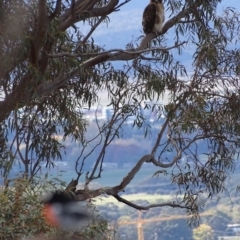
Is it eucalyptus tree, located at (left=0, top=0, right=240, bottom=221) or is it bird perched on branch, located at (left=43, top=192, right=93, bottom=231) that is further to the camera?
eucalyptus tree, located at (left=0, top=0, right=240, bottom=221)

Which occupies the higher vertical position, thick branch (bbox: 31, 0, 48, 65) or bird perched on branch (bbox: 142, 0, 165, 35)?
bird perched on branch (bbox: 142, 0, 165, 35)

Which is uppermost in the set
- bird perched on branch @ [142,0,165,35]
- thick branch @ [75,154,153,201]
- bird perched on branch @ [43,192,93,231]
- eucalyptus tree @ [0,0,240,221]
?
bird perched on branch @ [142,0,165,35]

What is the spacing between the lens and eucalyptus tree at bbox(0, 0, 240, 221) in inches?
290

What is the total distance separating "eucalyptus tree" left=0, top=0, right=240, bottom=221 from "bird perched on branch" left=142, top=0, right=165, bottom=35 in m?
0.07

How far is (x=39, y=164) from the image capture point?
7.42 meters

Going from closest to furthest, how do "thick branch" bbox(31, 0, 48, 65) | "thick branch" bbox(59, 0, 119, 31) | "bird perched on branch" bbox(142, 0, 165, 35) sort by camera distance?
1. "thick branch" bbox(31, 0, 48, 65)
2. "thick branch" bbox(59, 0, 119, 31)
3. "bird perched on branch" bbox(142, 0, 165, 35)

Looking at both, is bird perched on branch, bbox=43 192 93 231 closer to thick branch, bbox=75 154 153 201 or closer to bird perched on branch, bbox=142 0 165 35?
thick branch, bbox=75 154 153 201

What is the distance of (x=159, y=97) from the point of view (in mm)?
7605

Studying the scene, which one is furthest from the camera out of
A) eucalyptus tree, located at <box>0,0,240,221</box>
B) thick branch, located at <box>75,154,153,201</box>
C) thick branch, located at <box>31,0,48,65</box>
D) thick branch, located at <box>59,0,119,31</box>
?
eucalyptus tree, located at <box>0,0,240,221</box>

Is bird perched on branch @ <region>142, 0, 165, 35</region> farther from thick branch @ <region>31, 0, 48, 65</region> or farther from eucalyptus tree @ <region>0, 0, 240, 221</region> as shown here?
thick branch @ <region>31, 0, 48, 65</region>

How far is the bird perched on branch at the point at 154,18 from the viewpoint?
25.2 ft

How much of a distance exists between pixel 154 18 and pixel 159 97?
812 mm

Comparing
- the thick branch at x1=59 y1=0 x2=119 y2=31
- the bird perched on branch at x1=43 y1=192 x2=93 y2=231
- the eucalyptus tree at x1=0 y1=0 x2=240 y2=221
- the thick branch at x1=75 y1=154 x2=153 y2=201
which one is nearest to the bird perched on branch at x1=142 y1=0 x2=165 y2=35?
the eucalyptus tree at x1=0 y1=0 x2=240 y2=221

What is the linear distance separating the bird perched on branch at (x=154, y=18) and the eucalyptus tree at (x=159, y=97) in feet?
0.24
